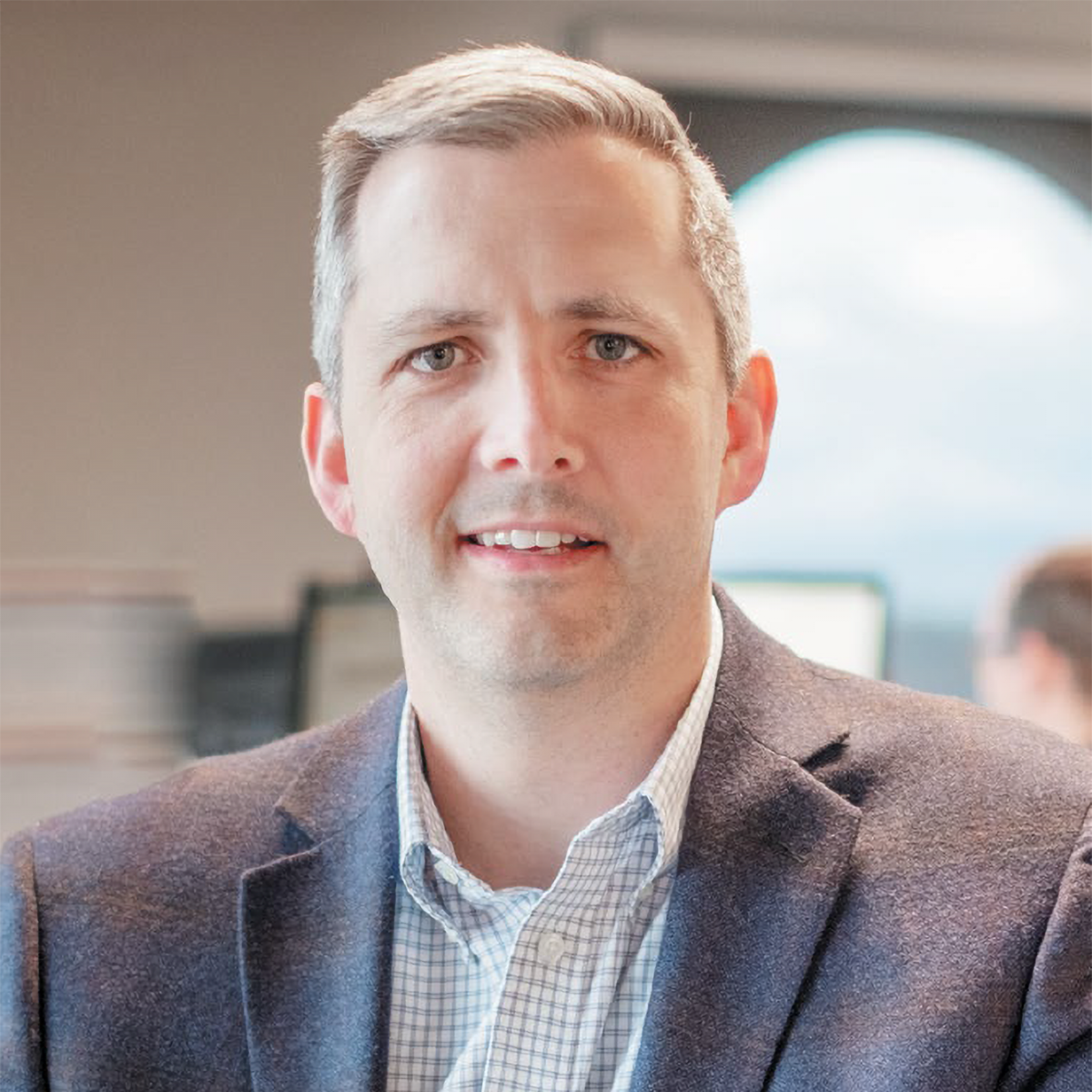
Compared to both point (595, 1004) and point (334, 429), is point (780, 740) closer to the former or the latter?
point (595, 1004)

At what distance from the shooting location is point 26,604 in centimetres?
332

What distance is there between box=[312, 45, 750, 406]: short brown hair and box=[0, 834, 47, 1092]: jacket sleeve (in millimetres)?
424

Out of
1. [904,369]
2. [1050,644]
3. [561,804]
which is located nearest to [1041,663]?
[1050,644]

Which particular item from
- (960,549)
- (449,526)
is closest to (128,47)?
(960,549)

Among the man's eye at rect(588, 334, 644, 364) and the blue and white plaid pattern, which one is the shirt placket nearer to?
the blue and white plaid pattern

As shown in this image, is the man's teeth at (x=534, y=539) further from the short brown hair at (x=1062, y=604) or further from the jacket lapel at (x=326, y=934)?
the short brown hair at (x=1062, y=604)

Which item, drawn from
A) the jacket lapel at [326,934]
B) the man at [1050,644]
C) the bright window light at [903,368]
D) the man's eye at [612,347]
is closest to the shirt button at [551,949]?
the jacket lapel at [326,934]

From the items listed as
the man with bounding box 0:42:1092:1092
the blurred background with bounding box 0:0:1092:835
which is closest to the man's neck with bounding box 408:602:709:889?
the man with bounding box 0:42:1092:1092

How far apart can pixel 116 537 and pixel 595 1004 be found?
235cm

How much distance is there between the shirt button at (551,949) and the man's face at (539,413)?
0.57ft

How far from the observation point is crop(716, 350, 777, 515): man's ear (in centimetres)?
130

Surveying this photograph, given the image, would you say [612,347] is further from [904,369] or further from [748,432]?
[904,369]

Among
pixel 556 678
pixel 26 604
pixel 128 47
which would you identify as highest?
pixel 128 47

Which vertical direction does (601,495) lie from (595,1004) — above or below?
above
